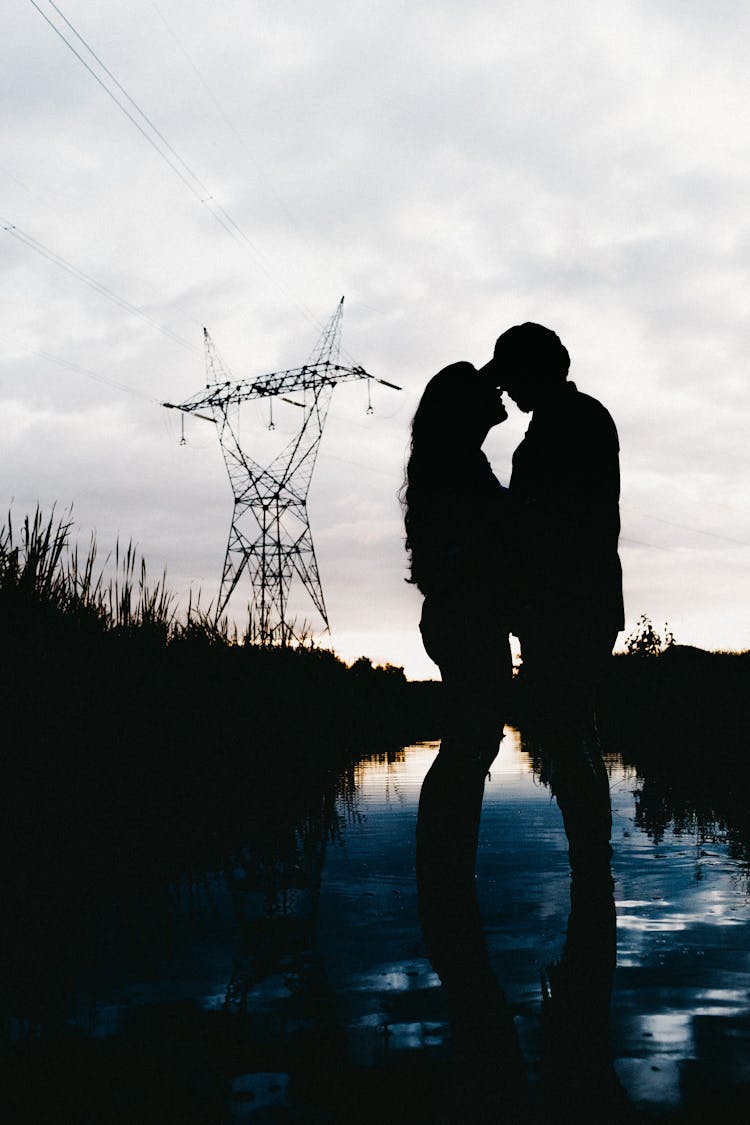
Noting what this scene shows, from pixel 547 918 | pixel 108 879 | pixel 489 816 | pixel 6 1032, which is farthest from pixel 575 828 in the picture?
pixel 489 816

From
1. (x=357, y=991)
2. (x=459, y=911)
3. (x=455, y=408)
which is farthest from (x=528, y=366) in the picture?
(x=357, y=991)

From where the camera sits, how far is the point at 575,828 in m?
3.43

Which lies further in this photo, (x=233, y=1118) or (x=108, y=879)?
(x=108, y=879)

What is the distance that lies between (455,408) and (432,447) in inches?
6.3

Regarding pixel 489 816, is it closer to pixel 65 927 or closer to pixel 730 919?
pixel 730 919

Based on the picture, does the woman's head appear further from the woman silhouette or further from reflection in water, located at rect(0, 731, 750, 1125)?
reflection in water, located at rect(0, 731, 750, 1125)

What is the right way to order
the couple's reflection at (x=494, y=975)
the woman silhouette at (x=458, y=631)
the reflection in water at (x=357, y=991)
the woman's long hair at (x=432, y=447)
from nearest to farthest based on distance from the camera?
the couple's reflection at (x=494, y=975), the reflection in water at (x=357, y=991), the woman silhouette at (x=458, y=631), the woman's long hair at (x=432, y=447)

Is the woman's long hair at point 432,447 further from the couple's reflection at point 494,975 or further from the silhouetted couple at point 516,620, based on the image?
the couple's reflection at point 494,975

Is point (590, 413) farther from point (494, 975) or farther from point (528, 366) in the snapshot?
point (494, 975)

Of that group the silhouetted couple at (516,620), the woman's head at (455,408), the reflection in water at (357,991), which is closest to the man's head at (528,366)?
the silhouetted couple at (516,620)

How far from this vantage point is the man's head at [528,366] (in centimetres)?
379

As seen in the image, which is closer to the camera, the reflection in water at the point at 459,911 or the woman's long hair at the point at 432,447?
the reflection in water at the point at 459,911

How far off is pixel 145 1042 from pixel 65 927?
1235 millimetres

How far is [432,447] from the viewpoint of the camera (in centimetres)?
335
